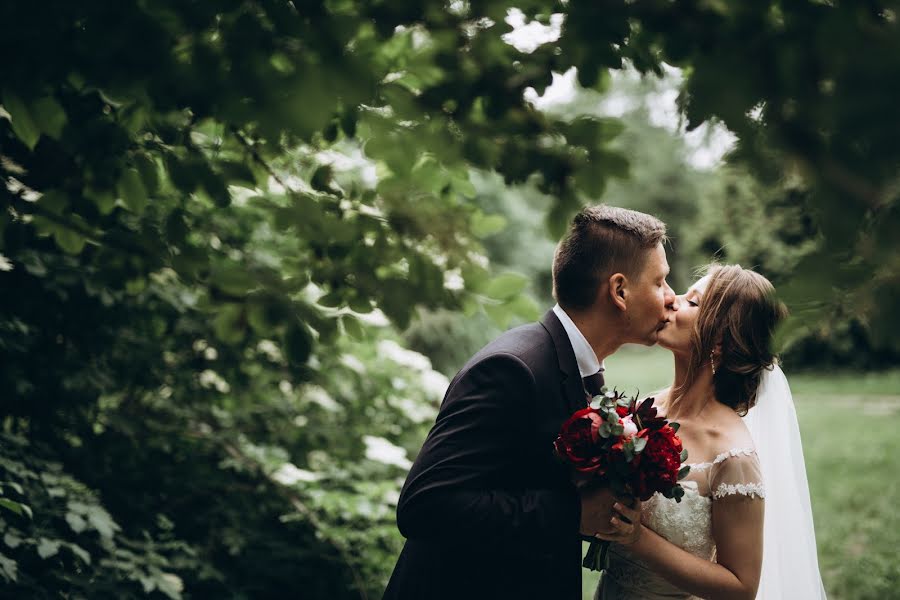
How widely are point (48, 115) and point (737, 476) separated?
2.57 meters

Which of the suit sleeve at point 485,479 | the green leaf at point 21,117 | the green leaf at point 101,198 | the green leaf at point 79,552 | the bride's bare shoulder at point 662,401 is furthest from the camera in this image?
the bride's bare shoulder at point 662,401

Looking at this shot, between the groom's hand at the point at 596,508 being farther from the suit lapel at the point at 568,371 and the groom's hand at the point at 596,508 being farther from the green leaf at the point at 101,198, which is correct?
the green leaf at the point at 101,198

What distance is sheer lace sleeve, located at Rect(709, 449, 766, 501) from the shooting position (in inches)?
107

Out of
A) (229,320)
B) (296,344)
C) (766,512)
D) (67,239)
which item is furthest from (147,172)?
(766,512)

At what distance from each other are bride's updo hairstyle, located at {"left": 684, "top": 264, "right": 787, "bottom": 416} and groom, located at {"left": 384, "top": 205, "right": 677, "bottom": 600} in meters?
0.47

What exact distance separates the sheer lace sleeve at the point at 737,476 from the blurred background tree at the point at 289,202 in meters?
1.18

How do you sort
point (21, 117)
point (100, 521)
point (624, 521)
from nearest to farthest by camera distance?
point (21, 117)
point (624, 521)
point (100, 521)

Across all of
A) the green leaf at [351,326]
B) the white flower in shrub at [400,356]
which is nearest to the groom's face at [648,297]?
the green leaf at [351,326]

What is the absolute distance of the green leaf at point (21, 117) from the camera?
154cm

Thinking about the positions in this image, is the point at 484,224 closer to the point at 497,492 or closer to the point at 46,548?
the point at 497,492

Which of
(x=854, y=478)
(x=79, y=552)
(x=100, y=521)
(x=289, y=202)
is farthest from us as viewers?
(x=854, y=478)

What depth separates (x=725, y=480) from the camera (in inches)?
109

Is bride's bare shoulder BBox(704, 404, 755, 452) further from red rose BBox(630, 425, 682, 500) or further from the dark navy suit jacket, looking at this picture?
the dark navy suit jacket

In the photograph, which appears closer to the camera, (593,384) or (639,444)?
(639,444)
